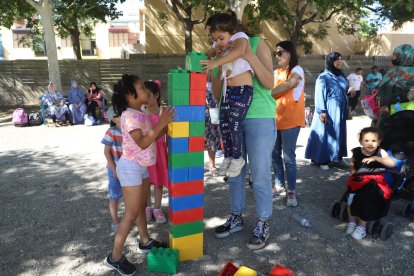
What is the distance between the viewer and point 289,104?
12.9 feet

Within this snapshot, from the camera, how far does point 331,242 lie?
3.25 meters

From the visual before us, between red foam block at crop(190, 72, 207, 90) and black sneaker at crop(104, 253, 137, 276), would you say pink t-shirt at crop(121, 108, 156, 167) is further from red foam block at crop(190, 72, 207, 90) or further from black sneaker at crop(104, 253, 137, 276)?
black sneaker at crop(104, 253, 137, 276)

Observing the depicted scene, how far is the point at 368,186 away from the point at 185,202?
179 cm

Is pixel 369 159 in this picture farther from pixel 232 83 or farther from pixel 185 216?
pixel 185 216

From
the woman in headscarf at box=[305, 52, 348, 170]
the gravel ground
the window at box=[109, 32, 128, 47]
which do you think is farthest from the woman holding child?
the window at box=[109, 32, 128, 47]

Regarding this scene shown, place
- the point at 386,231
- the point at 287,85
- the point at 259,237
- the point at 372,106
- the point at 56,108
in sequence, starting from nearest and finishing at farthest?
the point at 259,237 < the point at 386,231 < the point at 287,85 < the point at 372,106 < the point at 56,108

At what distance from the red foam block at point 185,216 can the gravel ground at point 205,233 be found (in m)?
0.36

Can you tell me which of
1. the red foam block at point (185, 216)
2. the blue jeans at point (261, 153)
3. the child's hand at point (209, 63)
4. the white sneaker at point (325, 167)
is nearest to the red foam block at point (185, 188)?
the red foam block at point (185, 216)

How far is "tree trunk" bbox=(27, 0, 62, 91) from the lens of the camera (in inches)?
415

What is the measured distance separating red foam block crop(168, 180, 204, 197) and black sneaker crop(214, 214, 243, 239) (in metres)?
0.66

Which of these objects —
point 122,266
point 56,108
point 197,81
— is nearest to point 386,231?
point 197,81

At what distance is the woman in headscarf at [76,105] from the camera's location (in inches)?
393

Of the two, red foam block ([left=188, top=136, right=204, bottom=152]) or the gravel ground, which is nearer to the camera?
red foam block ([left=188, top=136, right=204, bottom=152])

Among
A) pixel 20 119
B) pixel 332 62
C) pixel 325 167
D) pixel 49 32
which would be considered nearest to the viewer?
pixel 332 62
